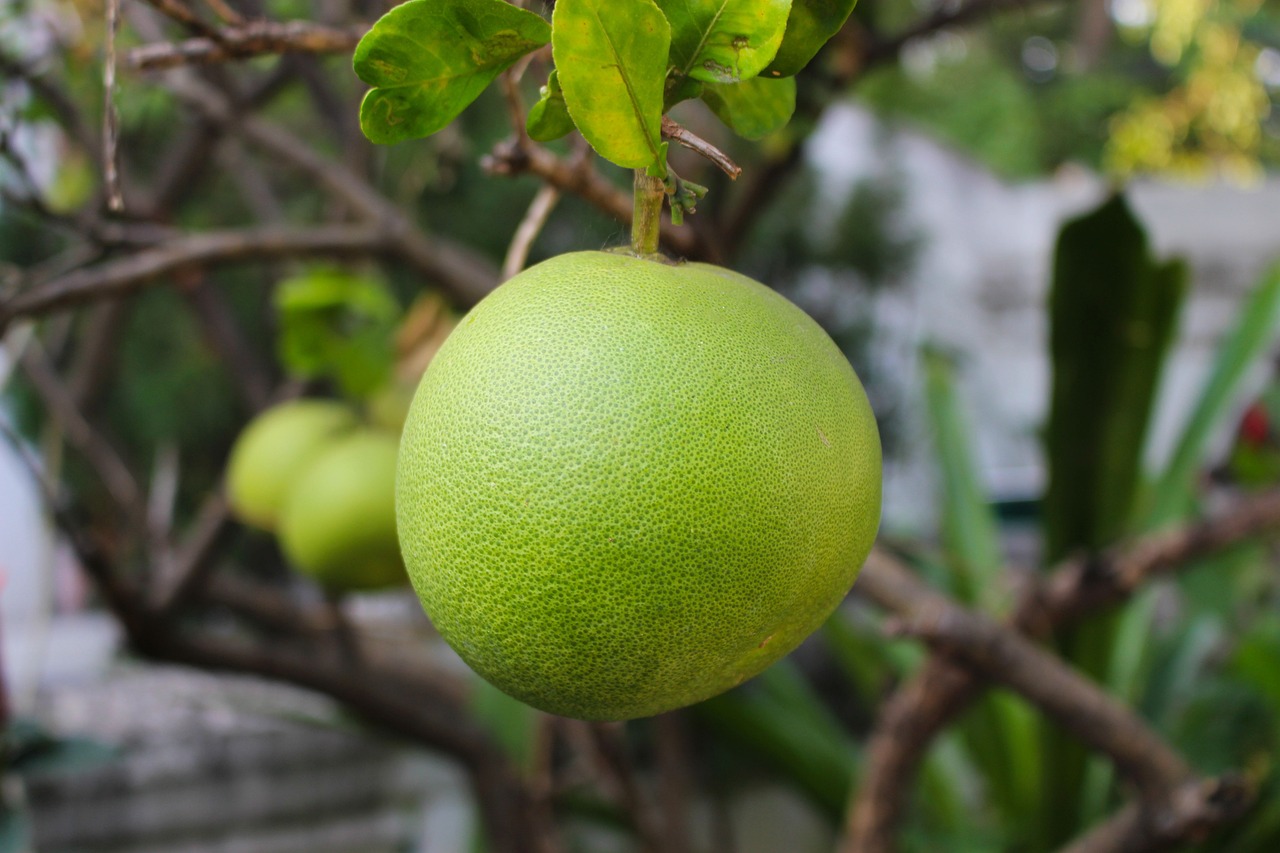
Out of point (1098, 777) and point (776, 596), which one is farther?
point (1098, 777)

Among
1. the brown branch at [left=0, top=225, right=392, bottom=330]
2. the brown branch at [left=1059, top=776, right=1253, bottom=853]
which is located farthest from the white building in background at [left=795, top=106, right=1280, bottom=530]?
the brown branch at [left=0, top=225, right=392, bottom=330]

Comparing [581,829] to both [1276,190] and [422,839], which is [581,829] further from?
[1276,190]

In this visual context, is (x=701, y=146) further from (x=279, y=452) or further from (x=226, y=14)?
(x=279, y=452)

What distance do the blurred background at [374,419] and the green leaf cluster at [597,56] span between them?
99mm

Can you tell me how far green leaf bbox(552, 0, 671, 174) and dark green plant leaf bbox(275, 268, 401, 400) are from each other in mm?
580

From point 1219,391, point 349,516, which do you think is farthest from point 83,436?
point 1219,391

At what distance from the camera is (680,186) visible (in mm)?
327

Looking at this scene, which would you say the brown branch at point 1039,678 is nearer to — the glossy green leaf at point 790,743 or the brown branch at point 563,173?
the brown branch at point 563,173

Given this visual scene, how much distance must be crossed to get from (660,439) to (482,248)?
2.24m

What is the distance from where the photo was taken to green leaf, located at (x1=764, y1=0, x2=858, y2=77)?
0.32 m

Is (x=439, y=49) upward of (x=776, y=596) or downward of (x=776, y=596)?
upward

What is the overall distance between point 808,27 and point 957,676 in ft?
1.87

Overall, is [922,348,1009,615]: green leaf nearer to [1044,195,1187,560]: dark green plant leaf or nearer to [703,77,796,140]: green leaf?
[1044,195,1187,560]: dark green plant leaf

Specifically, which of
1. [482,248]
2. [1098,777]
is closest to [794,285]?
[482,248]
